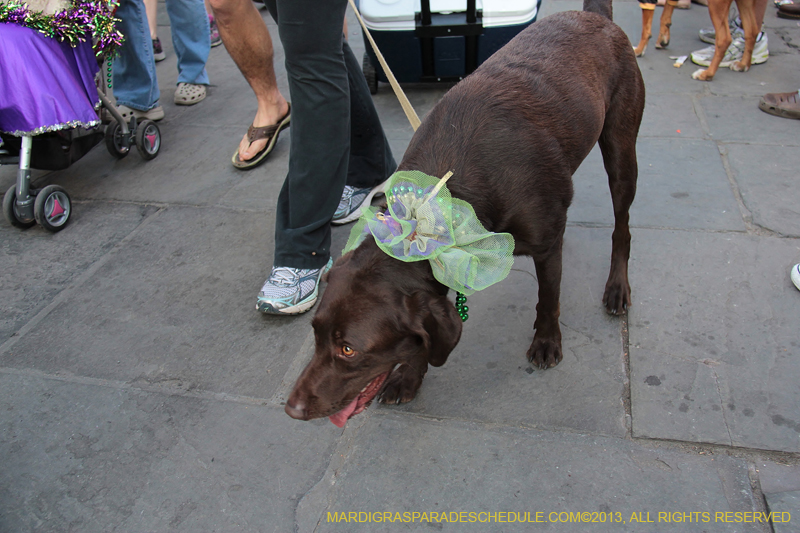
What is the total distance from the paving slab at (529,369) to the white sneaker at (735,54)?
3584mm

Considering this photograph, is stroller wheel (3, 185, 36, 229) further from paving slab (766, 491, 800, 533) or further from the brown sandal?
paving slab (766, 491, 800, 533)

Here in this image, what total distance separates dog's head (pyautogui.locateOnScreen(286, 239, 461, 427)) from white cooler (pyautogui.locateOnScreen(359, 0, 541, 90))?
3.31 m

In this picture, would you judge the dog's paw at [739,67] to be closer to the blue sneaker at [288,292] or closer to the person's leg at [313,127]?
the person's leg at [313,127]

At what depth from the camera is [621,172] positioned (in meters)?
2.76

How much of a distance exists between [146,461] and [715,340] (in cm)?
247

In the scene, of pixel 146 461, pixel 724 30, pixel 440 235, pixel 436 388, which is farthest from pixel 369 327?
pixel 724 30

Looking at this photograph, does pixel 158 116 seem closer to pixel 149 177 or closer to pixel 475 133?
pixel 149 177

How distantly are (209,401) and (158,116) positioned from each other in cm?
352

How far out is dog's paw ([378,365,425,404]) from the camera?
95.0 inches

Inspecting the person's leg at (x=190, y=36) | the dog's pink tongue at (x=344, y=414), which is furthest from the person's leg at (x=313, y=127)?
the person's leg at (x=190, y=36)

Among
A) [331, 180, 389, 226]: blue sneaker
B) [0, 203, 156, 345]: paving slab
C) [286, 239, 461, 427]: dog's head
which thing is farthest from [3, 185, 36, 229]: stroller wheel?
[286, 239, 461, 427]: dog's head

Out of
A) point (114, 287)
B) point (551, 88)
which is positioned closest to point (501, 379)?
point (551, 88)

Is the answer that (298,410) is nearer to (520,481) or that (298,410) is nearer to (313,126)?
(520,481)

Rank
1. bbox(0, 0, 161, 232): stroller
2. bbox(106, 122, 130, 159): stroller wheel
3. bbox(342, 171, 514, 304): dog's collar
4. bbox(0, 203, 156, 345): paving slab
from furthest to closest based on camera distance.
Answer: bbox(106, 122, 130, 159): stroller wheel → bbox(0, 0, 161, 232): stroller → bbox(0, 203, 156, 345): paving slab → bbox(342, 171, 514, 304): dog's collar
